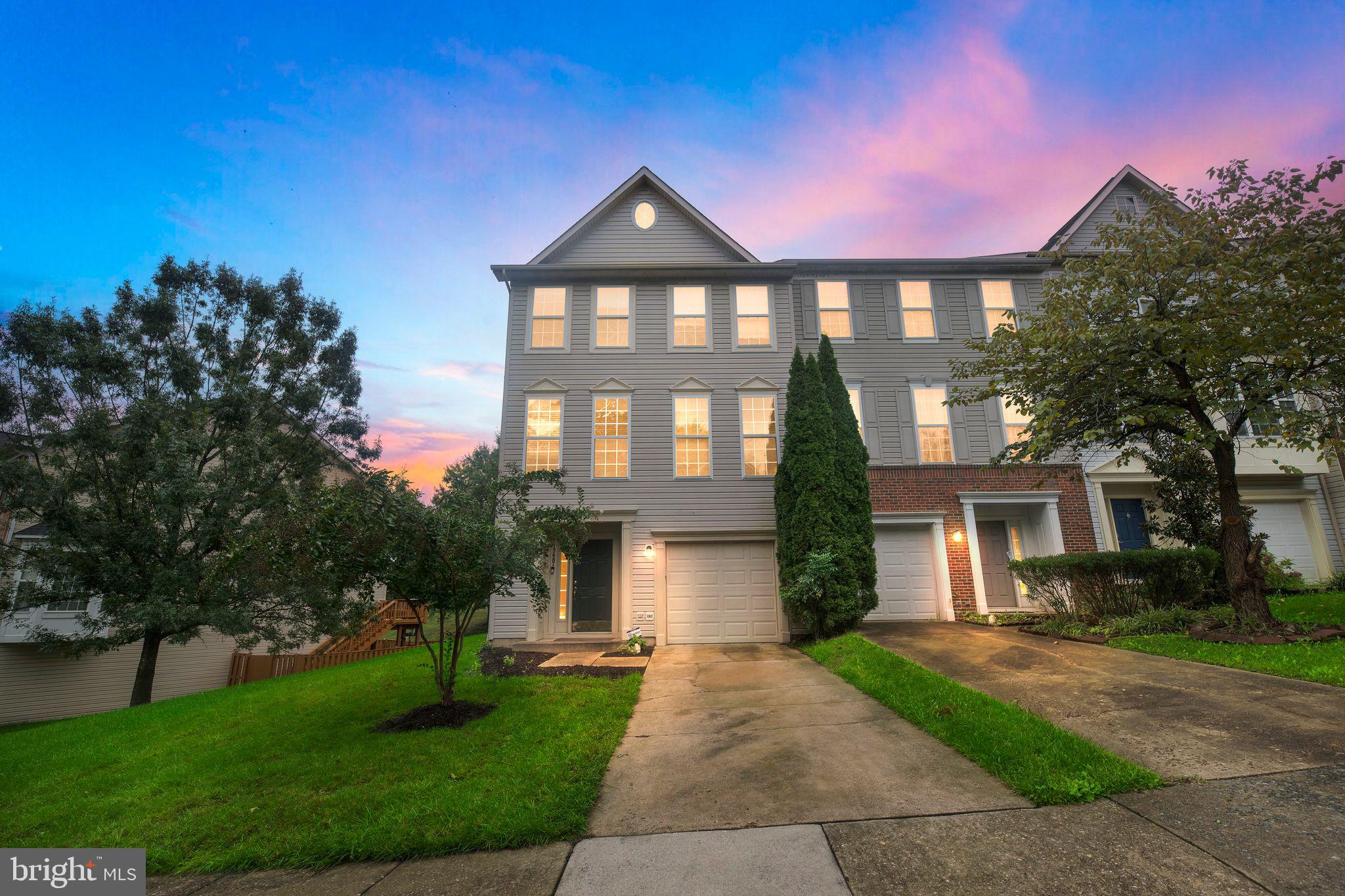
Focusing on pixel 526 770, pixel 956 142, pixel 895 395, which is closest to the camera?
pixel 526 770

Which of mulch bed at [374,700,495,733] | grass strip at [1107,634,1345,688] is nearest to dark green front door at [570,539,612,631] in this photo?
mulch bed at [374,700,495,733]

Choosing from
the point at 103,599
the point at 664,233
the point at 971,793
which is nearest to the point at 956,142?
the point at 664,233

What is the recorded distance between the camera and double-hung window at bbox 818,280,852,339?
14.3 meters

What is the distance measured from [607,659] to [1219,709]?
822 cm

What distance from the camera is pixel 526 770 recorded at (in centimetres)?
430

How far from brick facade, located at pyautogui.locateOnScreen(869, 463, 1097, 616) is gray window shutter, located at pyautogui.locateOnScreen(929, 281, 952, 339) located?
3.81 meters

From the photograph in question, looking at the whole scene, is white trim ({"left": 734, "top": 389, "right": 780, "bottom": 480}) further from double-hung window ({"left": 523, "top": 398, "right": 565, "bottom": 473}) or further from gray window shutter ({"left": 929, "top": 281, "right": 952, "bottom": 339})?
gray window shutter ({"left": 929, "top": 281, "right": 952, "bottom": 339})

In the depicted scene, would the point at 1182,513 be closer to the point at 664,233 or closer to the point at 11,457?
the point at 664,233

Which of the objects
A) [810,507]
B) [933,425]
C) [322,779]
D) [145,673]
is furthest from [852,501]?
[145,673]

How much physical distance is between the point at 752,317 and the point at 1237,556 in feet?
32.5

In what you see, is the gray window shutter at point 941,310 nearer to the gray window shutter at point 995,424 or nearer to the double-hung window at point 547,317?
the gray window shutter at point 995,424

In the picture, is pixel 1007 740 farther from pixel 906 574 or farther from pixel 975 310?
pixel 975 310

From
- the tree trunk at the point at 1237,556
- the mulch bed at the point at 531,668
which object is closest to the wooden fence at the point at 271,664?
the mulch bed at the point at 531,668

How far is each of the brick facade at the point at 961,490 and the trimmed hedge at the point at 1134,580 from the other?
3277 mm
